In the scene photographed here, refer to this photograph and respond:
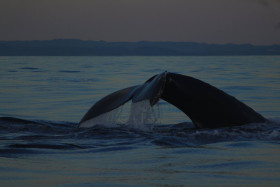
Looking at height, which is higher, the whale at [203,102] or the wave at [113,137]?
the whale at [203,102]

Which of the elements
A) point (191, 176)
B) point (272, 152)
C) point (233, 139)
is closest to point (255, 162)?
point (272, 152)

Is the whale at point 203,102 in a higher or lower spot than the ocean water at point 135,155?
higher

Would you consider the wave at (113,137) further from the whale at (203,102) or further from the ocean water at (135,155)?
the whale at (203,102)

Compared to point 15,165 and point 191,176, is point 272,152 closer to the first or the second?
point 191,176

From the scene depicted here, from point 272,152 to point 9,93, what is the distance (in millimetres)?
12048

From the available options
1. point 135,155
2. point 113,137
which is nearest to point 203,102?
point 113,137

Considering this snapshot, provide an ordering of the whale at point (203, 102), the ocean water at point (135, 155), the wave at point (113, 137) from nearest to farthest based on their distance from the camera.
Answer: the ocean water at point (135, 155)
the wave at point (113, 137)
the whale at point (203, 102)

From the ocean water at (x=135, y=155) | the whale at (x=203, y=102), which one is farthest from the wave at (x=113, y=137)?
the whale at (x=203, y=102)

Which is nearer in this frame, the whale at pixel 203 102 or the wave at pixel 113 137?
the wave at pixel 113 137

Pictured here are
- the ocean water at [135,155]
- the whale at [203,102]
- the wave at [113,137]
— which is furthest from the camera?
the whale at [203,102]

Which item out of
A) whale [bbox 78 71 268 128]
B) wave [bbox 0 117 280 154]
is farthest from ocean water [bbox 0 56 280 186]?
whale [bbox 78 71 268 128]

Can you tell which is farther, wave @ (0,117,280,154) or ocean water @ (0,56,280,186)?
wave @ (0,117,280,154)

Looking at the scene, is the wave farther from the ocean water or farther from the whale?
the whale

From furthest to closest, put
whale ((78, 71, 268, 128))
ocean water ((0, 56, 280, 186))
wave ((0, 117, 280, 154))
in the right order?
whale ((78, 71, 268, 128))
wave ((0, 117, 280, 154))
ocean water ((0, 56, 280, 186))
